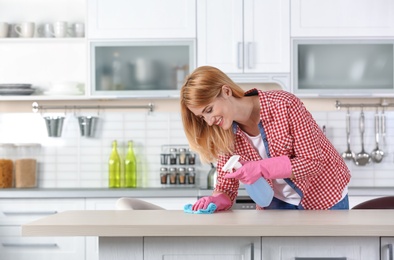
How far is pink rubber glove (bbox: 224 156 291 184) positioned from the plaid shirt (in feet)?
0.12

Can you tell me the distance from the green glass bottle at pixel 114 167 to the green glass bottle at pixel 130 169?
0.20ft

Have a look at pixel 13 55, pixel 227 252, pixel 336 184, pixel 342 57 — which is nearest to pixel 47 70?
pixel 13 55

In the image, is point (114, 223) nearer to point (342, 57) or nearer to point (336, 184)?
point (336, 184)

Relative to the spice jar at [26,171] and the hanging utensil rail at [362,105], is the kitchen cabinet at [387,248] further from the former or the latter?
the spice jar at [26,171]

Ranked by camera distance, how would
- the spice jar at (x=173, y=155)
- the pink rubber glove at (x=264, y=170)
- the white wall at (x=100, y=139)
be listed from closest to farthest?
the pink rubber glove at (x=264, y=170) < the spice jar at (x=173, y=155) < the white wall at (x=100, y=139)

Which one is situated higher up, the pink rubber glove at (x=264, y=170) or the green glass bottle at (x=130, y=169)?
the pink rubber glove at (x=264, y=170)

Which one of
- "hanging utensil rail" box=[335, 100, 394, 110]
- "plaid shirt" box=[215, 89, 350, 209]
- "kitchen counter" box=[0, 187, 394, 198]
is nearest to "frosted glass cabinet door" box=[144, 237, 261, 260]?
"plaid shirt" box=[215, 89, 350, 209]

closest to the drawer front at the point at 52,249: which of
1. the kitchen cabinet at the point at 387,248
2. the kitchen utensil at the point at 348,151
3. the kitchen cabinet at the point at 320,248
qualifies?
the kitchen utensil at the point at 348,151

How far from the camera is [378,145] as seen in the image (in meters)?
5.37

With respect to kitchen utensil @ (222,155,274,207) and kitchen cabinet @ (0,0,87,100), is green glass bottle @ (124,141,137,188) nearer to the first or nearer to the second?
kitchen cabinet @ (0,0,87,100)

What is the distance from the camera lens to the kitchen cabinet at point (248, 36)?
16.7 feet

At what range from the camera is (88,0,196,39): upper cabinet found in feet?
16.8

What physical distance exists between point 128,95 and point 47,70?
65cm

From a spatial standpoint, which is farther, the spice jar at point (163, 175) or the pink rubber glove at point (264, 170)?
the spice jar at point (163, 175)
